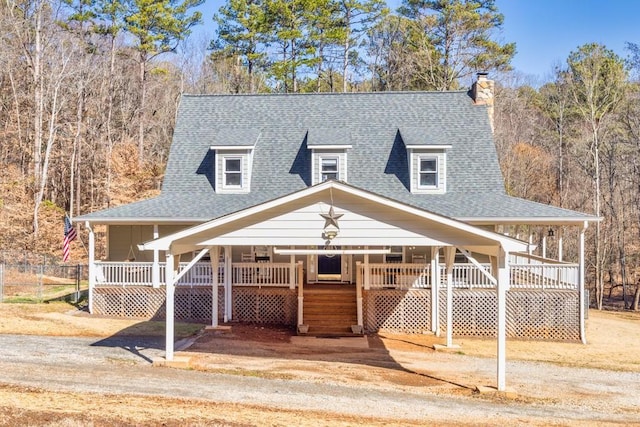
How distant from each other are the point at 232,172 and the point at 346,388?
10796mm

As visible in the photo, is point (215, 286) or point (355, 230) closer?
point (355, 230)

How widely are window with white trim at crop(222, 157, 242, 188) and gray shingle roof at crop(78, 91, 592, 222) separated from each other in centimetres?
55

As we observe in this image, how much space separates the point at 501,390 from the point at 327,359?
4.37 m

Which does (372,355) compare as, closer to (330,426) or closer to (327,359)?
(327,359)

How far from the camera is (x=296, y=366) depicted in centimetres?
1297

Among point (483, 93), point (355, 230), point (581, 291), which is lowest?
point (581, 291)

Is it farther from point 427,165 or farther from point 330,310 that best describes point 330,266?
point 427,165

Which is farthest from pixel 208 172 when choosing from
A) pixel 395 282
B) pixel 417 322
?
pixel 417 322

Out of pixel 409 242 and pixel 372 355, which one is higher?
pixel 409 242

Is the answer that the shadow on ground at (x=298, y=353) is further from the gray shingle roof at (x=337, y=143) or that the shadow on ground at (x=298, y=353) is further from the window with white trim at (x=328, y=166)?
the window with white trim at (x=328, y=166)

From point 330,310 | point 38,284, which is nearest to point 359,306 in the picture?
point 330,310

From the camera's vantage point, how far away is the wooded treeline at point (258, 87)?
33219 millimetres

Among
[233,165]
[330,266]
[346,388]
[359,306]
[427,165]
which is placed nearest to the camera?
[346,388]

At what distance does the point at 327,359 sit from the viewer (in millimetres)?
13922
